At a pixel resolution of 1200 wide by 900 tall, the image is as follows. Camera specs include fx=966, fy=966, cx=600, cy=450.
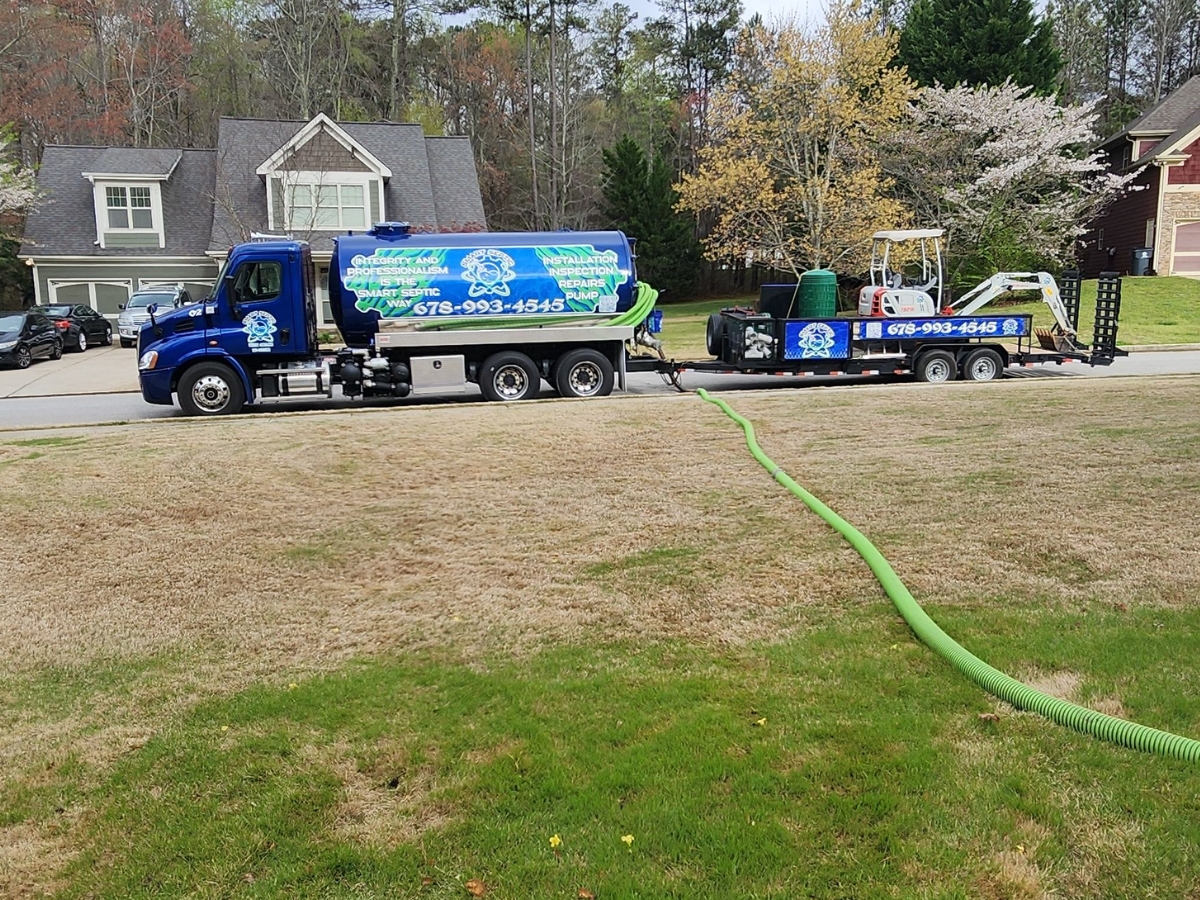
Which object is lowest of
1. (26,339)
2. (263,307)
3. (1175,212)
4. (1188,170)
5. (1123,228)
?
(26,339)

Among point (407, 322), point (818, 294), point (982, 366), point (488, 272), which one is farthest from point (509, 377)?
point (982, 366)

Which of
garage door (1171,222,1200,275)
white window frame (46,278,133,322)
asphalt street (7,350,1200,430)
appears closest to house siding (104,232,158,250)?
white window frame (46,278,133,322)

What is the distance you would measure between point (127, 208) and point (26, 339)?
41.6ft

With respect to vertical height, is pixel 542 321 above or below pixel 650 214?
below

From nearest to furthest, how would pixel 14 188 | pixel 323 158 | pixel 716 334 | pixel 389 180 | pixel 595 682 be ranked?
1. pixel 595 682
2. pixel 716 334
3. pixel 14 188
4. pixel 323 158
5. pixel 389 180

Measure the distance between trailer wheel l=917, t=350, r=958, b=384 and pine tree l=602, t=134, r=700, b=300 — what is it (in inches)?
1284

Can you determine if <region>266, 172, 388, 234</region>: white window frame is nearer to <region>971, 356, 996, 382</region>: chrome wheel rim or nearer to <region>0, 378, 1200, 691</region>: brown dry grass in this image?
<region>971, 356, 996, 382</region>: chrome wheel rim

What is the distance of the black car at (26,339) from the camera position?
78.9 ft

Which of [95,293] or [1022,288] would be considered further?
[95,293]

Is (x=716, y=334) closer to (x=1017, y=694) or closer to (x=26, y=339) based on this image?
(x=1017, y=694)

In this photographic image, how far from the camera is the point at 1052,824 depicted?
131 inches

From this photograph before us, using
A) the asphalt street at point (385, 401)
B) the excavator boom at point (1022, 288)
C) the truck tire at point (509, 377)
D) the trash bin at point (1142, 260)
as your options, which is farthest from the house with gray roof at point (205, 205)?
the trash bin at point (1142, 260)

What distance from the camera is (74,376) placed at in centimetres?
2231

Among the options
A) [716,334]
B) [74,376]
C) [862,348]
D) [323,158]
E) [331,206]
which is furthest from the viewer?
[331,206]
